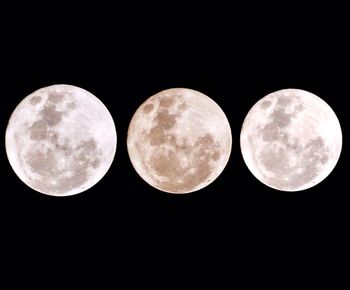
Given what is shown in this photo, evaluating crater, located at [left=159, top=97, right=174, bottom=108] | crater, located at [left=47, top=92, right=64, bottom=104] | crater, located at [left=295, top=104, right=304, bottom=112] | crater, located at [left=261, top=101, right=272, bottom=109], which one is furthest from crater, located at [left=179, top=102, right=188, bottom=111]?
crater, located at [left=47, top=92, right=64, bottom=104]

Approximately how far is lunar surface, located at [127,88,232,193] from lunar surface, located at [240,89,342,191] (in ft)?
1.77

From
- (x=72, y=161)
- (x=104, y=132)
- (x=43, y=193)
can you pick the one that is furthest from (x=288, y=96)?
(x=43, y=193)

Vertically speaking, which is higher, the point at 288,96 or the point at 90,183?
the point at 288,96

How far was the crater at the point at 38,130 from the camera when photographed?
31.0 feet

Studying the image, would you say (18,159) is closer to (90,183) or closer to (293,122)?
(90,183)

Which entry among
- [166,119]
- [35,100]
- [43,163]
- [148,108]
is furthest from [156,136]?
[35,100]

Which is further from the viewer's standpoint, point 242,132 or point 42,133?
point 242,132

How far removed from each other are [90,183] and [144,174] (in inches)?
36.5

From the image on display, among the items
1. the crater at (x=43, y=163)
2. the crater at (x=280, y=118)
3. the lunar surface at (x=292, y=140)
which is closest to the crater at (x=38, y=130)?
the crater at (x=43, y=163)

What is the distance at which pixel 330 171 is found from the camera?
1018cm

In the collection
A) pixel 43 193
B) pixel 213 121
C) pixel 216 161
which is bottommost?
pixel 43 193

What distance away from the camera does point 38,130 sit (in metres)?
9.48

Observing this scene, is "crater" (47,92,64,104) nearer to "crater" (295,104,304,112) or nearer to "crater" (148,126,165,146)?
"crater" (148,126,165,146)

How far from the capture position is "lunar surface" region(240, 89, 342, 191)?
32.0 ft
